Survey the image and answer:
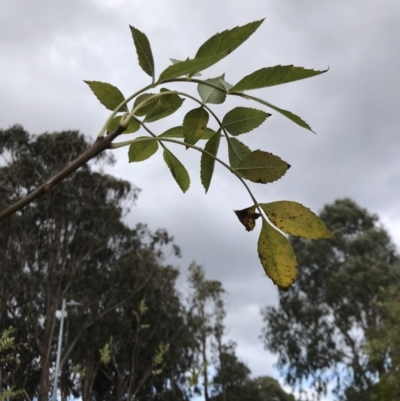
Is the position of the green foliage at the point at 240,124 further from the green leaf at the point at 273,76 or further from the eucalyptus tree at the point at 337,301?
the eucalyptus tree at the point at 337,301

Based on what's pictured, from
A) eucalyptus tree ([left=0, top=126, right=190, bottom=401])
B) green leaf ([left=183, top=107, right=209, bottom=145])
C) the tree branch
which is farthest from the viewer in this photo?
eucalyptus tree ([left=0, top=126, right=190, bottom=401])

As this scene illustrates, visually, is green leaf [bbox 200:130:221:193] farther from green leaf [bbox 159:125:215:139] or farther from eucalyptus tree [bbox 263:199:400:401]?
eucalyptus tree [bbox 263:199:400:401]

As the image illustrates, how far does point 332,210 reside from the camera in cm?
1772

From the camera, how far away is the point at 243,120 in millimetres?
385

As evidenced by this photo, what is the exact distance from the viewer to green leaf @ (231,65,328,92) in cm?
31

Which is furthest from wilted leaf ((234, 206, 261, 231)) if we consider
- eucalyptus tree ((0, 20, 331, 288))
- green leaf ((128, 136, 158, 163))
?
green leaf ((128, 136, 158, 163))

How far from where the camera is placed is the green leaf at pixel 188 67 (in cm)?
27

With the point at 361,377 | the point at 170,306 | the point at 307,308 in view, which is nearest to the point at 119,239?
the point at 170,306

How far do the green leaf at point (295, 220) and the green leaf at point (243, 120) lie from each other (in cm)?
7

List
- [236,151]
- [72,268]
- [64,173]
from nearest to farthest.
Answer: [64,173] < [236,151] < [72,268]

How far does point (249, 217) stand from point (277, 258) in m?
0.04

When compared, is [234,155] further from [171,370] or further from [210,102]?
[171,370]

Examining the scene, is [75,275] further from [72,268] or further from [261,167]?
[261,167]

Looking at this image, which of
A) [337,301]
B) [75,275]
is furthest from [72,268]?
[337,301]
